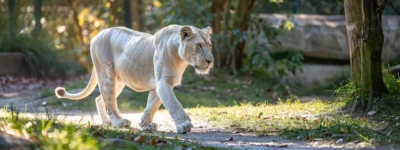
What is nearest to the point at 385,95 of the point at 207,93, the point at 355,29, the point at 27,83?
the point at 355,29

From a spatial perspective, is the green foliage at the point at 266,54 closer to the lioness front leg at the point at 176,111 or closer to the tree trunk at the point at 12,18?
the tree trunk at the point at 12,18

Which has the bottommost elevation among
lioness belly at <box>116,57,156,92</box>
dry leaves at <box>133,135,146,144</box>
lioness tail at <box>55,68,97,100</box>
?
lioness tail at <box>55,68,97,100</box>

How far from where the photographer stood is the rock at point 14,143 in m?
5.06

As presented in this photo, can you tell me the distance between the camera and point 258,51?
50.7ft

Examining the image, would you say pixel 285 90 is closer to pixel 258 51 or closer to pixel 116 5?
pixel 258 51

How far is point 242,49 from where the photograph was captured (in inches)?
651

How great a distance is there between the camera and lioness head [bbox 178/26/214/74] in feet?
25.4

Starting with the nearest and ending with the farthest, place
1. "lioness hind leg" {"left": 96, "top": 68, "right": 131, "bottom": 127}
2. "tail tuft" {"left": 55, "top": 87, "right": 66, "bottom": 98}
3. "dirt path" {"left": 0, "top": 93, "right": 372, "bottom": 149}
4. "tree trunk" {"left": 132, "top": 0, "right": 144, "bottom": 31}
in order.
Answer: "dirt path" {"left": 0, "top": 93, "right": 372, "bottom": 149} → "lioness hind leg" {"left": 96, "top": 68, "right": 131, "bottom": 127} → "tail tuft" {"left": 55, "top": 87, "right": 66, "bottom": 98} → "tree trunk" {"left": 132, "top": 0, "right": 144, "bottom": 31}

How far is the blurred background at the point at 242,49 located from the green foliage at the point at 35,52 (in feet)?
0.07

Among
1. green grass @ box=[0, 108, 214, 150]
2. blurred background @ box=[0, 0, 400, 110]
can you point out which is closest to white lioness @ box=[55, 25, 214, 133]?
green grass @ box=[0, 108, 214, 150]

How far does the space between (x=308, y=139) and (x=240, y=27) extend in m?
8.98

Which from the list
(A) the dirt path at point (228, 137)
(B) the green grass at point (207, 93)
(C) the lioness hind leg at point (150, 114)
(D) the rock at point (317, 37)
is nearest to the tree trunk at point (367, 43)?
(A) the dirt path at point (228, 137)

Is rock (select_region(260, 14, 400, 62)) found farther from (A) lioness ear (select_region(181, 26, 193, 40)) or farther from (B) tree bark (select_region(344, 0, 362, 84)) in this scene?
(A) lioness ear (select_region(181, 26, 193, 40))

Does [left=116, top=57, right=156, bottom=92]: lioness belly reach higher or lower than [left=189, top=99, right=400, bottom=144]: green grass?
higher
